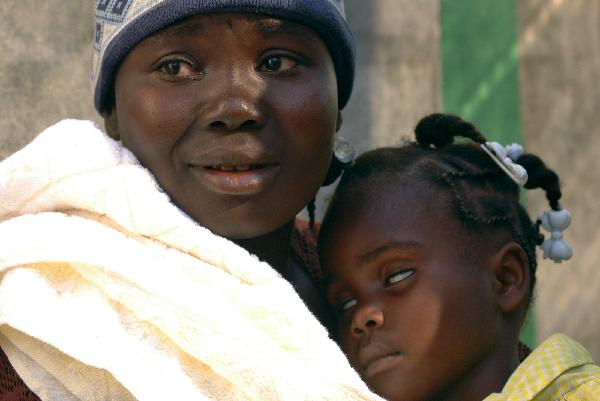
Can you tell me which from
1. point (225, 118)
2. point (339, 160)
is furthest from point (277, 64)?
point (339, 160)

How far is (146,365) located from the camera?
5.82 ft

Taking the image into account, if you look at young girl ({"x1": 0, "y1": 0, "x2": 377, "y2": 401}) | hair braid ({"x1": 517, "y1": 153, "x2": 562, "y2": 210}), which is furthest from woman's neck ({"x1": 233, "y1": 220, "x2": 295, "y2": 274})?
hair braid ({"x1": 517, "y1": 153, "x2": 562, "y2": 210})

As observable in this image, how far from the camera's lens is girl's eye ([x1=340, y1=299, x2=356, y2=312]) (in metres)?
2.48

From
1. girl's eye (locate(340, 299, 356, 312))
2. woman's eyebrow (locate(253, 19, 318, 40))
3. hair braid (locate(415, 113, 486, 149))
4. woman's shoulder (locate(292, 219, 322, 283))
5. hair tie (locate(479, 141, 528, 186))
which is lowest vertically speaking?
girl's eye (locate(340, 299, 356, 312))

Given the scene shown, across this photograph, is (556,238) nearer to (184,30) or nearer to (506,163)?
(506,163)

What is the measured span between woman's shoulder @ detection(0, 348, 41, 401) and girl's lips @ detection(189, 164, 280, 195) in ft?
1.62

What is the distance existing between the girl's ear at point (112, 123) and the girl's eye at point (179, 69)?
252 mm

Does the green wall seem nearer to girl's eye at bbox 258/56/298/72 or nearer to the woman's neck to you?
the woman's neck

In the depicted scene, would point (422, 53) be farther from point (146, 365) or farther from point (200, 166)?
point (146, 365)

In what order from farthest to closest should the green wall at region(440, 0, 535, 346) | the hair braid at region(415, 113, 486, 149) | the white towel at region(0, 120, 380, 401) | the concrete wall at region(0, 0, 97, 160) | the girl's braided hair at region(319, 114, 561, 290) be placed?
the green wall at region(440, 0, 535, 346), the concrete wall at region(0, 0, 97, 160), the hair braid at region(415, 113, 486, 149), the girl's braided hair at region(319, 114, 561, 290), the white towel at region(0, 120, 380, 401)

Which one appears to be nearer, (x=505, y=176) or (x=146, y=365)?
(x=146, y=365)

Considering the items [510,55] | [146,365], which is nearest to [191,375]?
[146,365]

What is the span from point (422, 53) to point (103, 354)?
102 inches

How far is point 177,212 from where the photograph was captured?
1922mm
